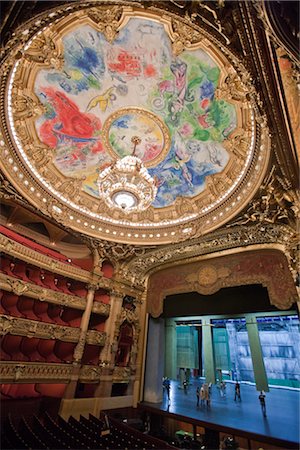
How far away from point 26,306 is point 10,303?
1.91ft

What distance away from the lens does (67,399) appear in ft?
25.4

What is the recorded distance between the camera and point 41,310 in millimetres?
8594

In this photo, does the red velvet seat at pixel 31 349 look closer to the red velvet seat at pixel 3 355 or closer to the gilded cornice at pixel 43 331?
the gilded cornice at pixel 43 331

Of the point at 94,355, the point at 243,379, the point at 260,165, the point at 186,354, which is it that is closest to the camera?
the point at 260,165

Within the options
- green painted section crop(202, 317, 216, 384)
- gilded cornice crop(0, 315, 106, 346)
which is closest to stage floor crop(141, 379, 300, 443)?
gilded cornice crop(0, 315, 106, 346)

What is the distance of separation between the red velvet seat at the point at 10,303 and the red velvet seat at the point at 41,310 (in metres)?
0.76

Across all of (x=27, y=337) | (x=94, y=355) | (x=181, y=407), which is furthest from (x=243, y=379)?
(x=27, y=337)

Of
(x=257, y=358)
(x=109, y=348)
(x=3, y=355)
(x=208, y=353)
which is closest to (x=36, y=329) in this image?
(x=3, y=355)

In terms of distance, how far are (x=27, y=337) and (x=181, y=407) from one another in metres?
5.79


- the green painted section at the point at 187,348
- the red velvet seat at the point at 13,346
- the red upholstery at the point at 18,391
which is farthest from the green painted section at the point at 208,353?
the red velvet seat at the point at 13,346

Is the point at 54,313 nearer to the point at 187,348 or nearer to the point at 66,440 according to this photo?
the point at 66,440

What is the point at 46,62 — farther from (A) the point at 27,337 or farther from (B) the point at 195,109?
(A) the point at 27,337

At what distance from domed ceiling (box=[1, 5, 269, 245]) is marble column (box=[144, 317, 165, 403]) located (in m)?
4.35

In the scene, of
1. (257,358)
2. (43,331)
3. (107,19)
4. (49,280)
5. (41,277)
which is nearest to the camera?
(107,19)
